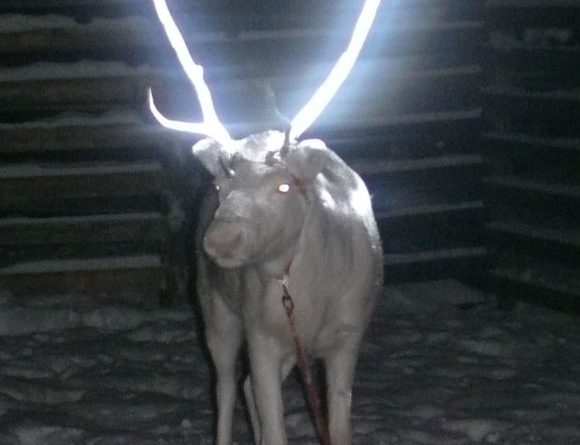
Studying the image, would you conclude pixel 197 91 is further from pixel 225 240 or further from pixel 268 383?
pixel 268 383

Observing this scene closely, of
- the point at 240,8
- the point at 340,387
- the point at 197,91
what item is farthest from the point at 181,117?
the point at 340,387

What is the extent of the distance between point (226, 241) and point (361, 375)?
266cm

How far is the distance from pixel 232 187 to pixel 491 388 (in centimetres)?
250

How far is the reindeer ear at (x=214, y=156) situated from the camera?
3576mm

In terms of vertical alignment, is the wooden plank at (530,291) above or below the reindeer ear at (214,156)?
below

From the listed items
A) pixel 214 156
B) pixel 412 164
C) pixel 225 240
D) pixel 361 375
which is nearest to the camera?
pixel 225 240

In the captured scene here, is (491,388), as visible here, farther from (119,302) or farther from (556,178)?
(119,302)

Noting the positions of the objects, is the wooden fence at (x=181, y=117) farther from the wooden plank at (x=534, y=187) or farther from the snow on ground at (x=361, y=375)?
the snow on ground at (x=361, y=375)

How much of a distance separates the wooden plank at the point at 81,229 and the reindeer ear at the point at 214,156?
318 cm

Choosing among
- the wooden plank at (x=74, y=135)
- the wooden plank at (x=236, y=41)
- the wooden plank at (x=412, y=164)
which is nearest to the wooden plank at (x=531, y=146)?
the wooden plank at (x=412, y=164)

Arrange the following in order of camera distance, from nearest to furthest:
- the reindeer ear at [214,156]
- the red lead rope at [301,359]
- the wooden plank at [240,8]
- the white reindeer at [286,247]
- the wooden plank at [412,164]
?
the white reindeer at [286,247], the reindeer ear at [214,156], the red lead rope at [301,359], the wooden plank at [240,8], the wooden plank at [412,164]

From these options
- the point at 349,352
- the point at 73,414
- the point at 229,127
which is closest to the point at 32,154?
the point at 229,127

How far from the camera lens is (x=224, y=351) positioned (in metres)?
4.29

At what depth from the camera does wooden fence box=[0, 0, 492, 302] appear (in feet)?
20.4
